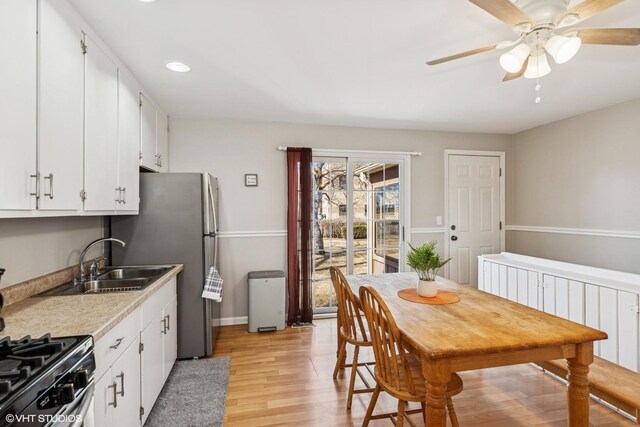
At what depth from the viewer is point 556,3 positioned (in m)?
1.52

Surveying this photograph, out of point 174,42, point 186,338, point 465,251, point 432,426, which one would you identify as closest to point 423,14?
point 174,42

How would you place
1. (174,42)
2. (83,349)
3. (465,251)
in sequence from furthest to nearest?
(465,251), (174,42), (83,349)

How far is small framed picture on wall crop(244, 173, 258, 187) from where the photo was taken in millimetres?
3881

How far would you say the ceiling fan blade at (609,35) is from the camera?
1.55m

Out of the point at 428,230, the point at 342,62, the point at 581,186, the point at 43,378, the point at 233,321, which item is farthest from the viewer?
the point at 428,230

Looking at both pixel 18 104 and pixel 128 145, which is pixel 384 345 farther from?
pixel 128 145

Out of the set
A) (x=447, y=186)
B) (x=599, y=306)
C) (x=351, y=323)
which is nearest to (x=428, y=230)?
(x=447, y=186)

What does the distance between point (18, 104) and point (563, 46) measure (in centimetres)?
246

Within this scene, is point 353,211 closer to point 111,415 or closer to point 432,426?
point 432,426

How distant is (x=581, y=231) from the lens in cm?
372

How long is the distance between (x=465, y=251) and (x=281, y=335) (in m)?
2.82

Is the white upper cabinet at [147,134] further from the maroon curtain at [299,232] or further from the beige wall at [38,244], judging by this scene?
the maroon curtain at [299,232]

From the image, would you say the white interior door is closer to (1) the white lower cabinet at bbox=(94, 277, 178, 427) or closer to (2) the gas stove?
(1) the white lower cabinet at bbox=(94, 277, 178, 427)

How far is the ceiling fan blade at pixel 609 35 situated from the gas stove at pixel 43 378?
2564 millimetres
